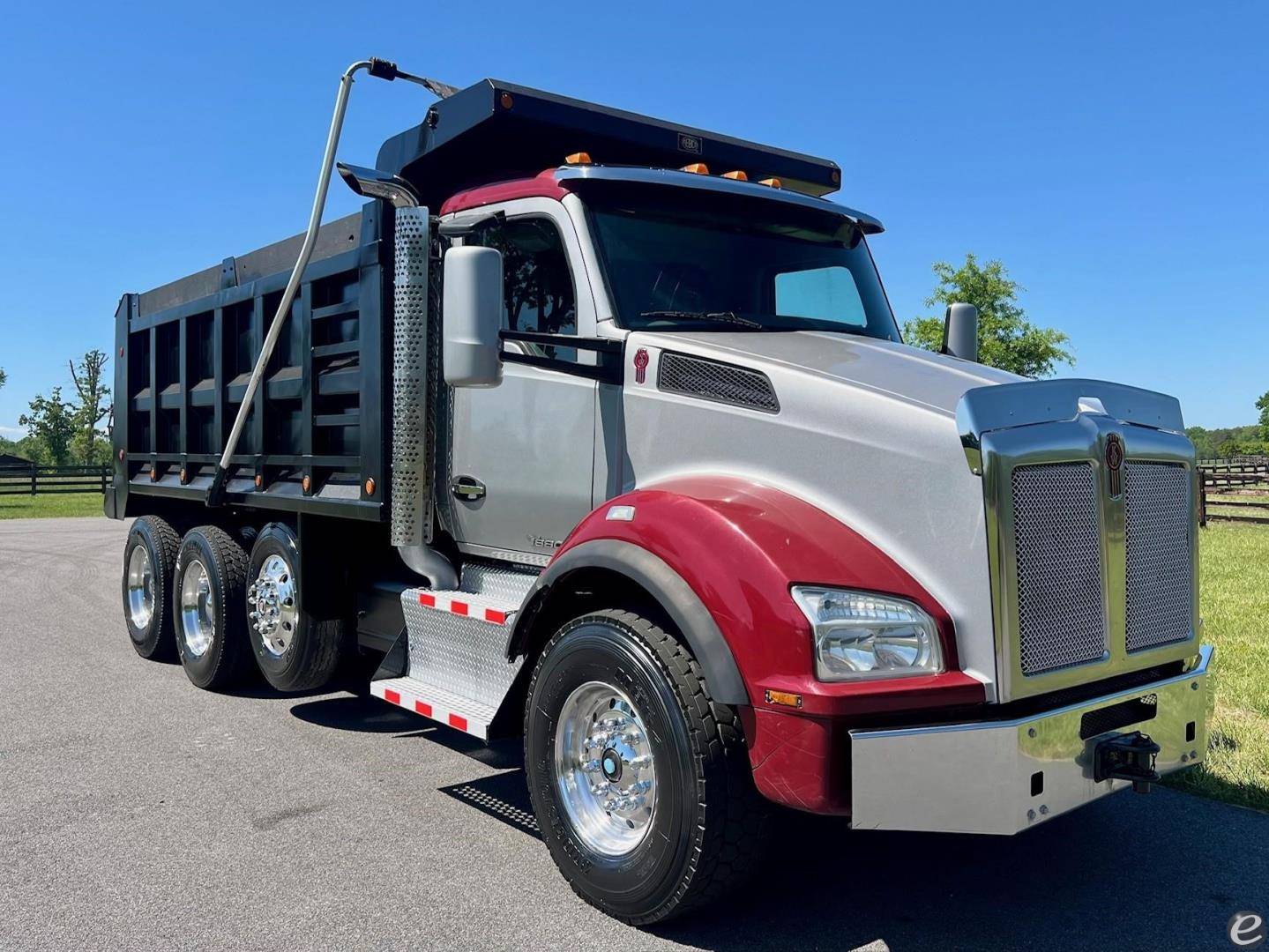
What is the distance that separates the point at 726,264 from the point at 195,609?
16.4 feet

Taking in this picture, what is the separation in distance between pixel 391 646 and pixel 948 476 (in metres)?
3.11

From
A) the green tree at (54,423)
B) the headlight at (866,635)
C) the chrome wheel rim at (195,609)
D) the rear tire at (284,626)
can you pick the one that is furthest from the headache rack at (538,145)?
the green tree at (54,423)

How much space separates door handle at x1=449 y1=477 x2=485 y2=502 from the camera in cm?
484

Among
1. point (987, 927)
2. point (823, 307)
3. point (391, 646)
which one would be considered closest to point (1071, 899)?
point (987, 927)

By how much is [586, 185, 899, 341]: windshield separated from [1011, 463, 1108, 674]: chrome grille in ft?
4.81

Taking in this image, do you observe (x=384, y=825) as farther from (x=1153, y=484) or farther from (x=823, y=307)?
(x=1153, y=484)

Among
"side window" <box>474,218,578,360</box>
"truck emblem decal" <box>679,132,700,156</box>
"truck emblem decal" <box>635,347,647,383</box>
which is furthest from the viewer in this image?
"truck emblem decal" <box>679,132,700,156</box>

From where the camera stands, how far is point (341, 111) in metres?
5.28

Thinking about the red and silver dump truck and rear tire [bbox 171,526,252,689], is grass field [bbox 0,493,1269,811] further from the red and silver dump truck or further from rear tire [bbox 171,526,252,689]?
rear tire [bbox 171,526,252,689]

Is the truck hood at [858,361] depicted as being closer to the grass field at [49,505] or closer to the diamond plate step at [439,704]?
the diamond plate step at [439,704]

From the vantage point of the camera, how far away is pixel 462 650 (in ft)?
15.5

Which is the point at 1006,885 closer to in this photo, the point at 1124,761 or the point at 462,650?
the point at 1124,761

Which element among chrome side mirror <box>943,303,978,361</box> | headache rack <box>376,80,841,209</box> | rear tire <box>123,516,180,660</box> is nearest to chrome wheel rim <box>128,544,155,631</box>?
rear tire <box>123,516,180,660</box>

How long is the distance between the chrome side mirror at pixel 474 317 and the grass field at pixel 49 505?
2700cm
